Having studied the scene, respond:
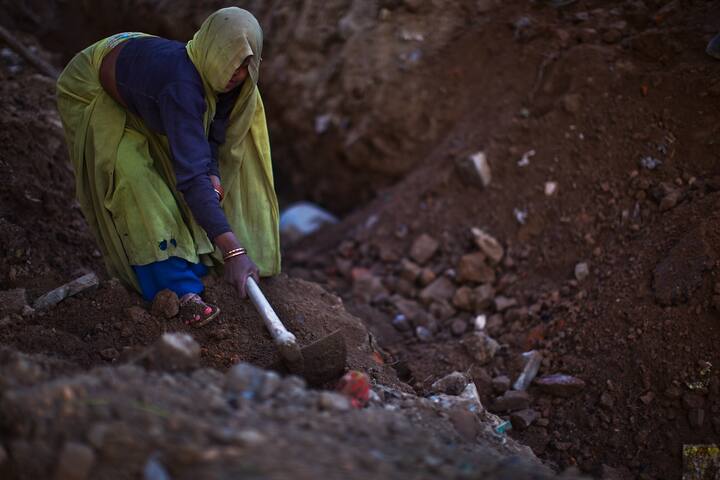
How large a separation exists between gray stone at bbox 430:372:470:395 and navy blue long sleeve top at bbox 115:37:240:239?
3.76 feet

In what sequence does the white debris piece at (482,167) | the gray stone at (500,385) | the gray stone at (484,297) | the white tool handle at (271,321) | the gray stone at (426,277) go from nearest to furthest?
1. the white tool handle at (271,321)
2. the gray stone at (500,385)
3. the gray stone at (484,297)
4. the gray stone at (426,277)
5. the white debris piece at (482,167)

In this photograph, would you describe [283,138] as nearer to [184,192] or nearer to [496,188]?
[496,188]

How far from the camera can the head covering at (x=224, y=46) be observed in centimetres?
265

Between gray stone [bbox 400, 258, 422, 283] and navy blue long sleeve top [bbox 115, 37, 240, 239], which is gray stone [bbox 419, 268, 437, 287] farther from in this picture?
navy blue long sleeve top [bbox 115, 37, 240, 239]

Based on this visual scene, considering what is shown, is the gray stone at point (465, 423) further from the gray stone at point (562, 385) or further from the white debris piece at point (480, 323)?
the white debris piece at point (480, 323)

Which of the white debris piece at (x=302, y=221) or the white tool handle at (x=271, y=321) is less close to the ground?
the white tool handle at (x=271, y=321)

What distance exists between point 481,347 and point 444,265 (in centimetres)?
89

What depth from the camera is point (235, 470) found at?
1.75 metres

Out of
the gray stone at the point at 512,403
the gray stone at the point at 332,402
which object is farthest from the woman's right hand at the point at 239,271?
the gray stone at the point at 512,403

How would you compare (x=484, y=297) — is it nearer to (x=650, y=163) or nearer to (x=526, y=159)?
(x=526, y=159)

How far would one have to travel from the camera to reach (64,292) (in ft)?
9.70

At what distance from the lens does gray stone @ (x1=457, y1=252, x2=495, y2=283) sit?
4.11 metres

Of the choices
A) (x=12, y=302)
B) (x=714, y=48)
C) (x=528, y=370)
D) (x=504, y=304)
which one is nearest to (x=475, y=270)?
(x=504, y=304)

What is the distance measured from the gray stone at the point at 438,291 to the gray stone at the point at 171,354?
2.17 metres
